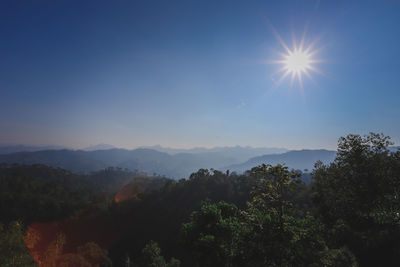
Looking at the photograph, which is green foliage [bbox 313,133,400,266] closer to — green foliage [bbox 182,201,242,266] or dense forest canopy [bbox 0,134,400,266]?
dense forest canopy [bbox 0,134,400,266]

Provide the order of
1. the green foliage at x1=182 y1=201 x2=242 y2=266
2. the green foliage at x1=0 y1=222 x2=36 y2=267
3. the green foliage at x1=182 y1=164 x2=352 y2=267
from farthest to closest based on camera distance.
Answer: the green foliage at x1=0 y1=222 x2=36 y2=267 < the green foliage at x1=182 y1=201 x2=242 y2=266 < the green foliage at x1=182 y1=164 x2=352 y2=267

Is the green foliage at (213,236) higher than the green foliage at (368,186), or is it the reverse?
the green foliage at (368,186)

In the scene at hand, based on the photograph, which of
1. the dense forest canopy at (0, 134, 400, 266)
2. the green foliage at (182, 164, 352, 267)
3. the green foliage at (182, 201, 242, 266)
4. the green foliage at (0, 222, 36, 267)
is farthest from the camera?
the green foliage at (0, 222, 36, 267)

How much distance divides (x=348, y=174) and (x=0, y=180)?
13213cm

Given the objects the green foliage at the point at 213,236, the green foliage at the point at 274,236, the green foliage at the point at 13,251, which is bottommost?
the green foliage at the point at 13,251

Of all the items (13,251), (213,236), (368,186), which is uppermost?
(368,186)

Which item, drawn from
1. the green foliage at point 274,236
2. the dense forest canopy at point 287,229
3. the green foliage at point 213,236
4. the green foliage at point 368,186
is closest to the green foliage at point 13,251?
the dense forest canopy at point 287,229

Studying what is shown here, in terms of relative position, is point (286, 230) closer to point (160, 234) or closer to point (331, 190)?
point (331, 190)

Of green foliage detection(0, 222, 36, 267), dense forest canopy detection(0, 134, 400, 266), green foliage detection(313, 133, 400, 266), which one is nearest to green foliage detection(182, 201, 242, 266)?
dense forest canopy detection(0, 134, 400, 266)

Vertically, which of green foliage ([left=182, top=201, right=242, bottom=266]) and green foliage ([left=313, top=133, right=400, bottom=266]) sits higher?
green foliage ([left=313, top=133, right=400, bottom=266])

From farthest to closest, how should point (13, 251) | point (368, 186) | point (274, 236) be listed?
point (13, 251)
point (368, 186)
point (274, 236)

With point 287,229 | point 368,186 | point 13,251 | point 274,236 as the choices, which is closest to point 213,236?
point 274,236

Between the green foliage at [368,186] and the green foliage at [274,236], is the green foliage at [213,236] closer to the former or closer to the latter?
the green foliage at [274,236]

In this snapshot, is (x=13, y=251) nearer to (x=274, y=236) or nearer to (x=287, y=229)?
(x=274, y=236)
